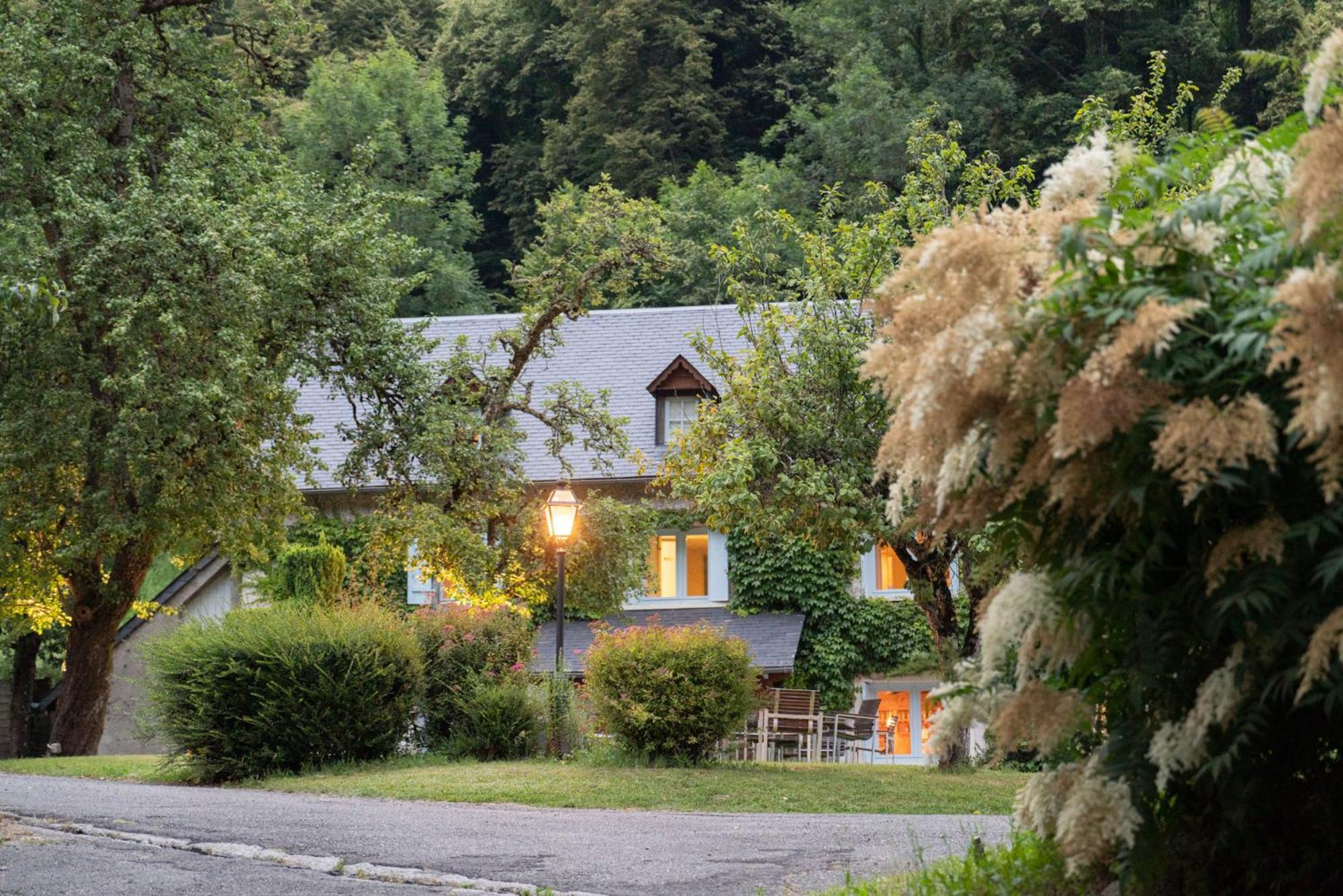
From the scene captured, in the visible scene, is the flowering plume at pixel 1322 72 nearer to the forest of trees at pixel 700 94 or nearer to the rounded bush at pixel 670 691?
the rounded bush at pixel 670 691

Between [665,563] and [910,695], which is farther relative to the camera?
[665,563]

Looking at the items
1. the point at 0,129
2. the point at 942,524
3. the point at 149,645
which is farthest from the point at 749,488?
the point at 942,524

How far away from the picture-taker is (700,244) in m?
41.3

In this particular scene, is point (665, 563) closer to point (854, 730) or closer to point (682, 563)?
point (682, 563)

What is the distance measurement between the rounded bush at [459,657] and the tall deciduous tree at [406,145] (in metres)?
22.3

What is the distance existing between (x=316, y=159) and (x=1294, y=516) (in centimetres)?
4414

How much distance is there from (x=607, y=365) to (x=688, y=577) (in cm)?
520

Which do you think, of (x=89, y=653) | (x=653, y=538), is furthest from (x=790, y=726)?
(x=89, y=653)

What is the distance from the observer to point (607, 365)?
3300 centimetres

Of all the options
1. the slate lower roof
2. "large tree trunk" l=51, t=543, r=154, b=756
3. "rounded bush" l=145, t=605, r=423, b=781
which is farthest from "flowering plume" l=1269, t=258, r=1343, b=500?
the slate lower roof

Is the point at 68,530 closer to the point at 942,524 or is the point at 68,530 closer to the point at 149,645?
the point at 149,645

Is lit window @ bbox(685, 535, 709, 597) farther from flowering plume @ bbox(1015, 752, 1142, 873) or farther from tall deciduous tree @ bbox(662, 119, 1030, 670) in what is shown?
flowering plume @ bbox(1015, 752, 1142, 873)

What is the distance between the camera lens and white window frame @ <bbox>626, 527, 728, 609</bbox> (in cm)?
3048

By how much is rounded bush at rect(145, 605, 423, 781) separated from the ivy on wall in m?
12.2
